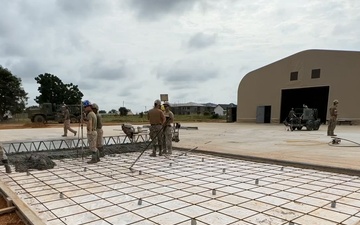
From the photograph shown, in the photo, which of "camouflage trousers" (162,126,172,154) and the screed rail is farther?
the screed rail

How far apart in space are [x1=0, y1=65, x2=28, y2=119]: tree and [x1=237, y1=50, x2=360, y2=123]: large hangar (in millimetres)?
21286

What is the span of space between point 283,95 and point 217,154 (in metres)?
20.0

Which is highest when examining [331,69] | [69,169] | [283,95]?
[331,69]

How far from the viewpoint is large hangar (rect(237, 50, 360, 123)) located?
2088 centimetres

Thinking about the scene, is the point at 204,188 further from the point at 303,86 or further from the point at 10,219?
the point at 303,86

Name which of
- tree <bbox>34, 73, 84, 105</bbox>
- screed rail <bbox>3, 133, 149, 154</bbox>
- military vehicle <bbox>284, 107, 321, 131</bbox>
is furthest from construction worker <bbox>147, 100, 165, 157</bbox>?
tree <bbox>34, 73, 84, 105</bbox>

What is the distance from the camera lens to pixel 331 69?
21.7 meters

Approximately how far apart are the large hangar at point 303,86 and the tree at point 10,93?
21.3 meters

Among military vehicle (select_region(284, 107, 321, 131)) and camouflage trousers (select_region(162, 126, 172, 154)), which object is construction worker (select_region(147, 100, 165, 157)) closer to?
camouflage trousers (select_region(162, 126, 172, 154))

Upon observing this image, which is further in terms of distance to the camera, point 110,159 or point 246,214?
point 110,159

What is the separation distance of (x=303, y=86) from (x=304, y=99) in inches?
97.4

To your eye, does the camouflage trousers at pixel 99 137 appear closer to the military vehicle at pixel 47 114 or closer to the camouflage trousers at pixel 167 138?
the camouflage trousers at pixel 167 138

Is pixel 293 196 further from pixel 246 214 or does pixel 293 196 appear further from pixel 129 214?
pixel 129 214

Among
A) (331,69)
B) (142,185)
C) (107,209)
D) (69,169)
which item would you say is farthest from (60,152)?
(331,69)
